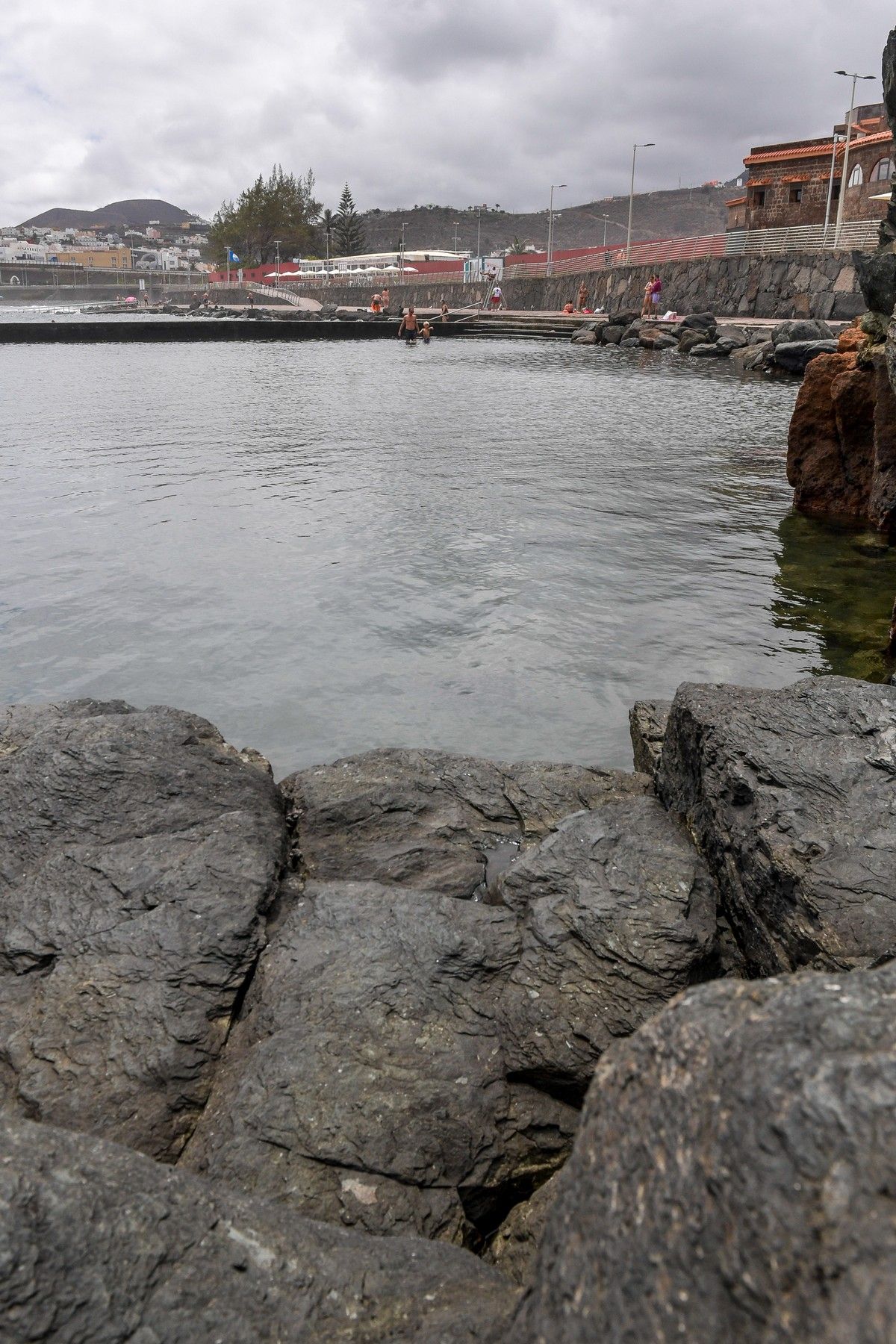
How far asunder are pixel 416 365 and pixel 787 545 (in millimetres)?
26105

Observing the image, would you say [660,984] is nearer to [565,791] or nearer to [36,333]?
[565,791]

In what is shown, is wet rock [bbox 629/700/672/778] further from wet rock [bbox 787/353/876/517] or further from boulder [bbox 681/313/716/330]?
boulder [bbox 681/313/716/330]

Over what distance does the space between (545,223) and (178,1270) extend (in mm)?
211328

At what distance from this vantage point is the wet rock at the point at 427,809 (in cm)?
386

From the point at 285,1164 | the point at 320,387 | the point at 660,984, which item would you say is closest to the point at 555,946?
the point at 660,984

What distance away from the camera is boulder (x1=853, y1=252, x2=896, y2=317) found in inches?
326

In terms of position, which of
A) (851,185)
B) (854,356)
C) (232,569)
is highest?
(851,185)

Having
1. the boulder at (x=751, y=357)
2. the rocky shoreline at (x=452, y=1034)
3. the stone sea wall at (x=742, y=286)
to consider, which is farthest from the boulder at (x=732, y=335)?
the rocky shoreline at (x=452, y=1034)

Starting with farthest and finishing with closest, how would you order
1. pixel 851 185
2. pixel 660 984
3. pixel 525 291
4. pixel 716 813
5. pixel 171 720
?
pixel 525 291 < pixel 851 185 < pixel 171 720 < pixel 716 813 < pixel 660 984

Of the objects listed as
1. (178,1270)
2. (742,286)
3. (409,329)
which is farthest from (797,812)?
(409,329)

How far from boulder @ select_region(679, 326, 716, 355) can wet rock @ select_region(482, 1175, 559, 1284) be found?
3542cm

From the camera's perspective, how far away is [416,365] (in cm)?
3388

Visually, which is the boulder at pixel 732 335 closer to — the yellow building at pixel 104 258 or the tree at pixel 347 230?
the tree at pixel 347 230

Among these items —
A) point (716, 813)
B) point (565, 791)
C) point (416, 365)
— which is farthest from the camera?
point (416, 365)
